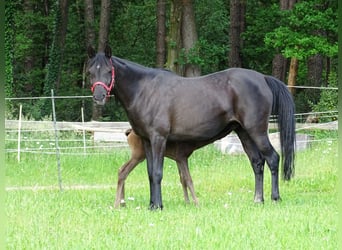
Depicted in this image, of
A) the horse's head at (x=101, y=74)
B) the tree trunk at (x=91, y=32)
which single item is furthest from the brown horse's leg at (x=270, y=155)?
the tree trunk at (x=91, y=32)

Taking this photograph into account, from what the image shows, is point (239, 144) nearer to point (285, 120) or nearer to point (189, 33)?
point (285, 120)

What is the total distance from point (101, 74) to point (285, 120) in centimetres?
284

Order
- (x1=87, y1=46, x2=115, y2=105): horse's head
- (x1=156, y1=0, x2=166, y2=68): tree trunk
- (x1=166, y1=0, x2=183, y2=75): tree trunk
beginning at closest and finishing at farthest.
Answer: (x1=87, y1=46, x2=115, y2=105): horse's head < (x1=166, y1=0, x2=183, y2=75): tree trunk < (x1=156, y1=0, x2=166, y2=68): tree trunk

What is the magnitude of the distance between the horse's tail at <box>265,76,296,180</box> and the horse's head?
93.5 inches

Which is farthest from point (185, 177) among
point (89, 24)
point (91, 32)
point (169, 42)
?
point (91, 32)

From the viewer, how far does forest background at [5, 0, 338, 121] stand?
2191 cm

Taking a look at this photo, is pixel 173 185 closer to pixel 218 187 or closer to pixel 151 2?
pixel 218 187

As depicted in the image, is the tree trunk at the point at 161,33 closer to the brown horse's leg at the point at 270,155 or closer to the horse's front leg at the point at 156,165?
the brown horse's leg at the point at 270,155

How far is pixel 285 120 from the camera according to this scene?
1011 centimetres

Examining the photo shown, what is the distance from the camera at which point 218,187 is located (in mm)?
12125

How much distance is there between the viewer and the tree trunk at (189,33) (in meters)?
22.9

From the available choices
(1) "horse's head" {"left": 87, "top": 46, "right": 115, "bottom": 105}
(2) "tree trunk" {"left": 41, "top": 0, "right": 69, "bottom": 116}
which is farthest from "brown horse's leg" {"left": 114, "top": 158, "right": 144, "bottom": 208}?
(2) "tree trunk" {"left": 41, "top": 0, "right": 69, "bottom": 116}

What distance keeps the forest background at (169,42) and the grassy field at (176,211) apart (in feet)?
23.2

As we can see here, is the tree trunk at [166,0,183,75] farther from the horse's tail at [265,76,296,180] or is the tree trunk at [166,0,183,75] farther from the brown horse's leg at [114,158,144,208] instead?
the brown horse's leg at [114,158,144,208]
